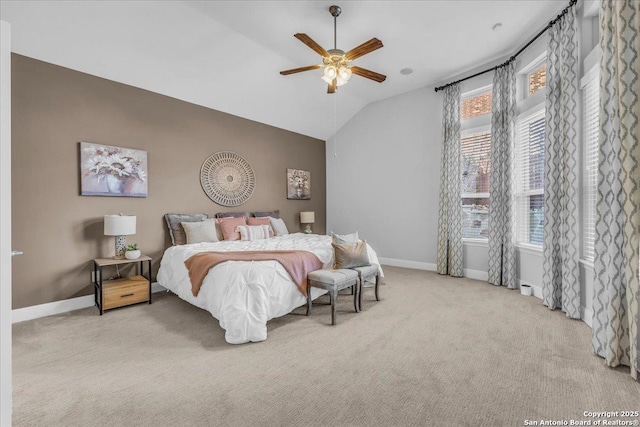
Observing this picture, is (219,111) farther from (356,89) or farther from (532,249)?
(532,249)

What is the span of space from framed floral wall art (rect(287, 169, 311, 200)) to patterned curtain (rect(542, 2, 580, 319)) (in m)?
4.30

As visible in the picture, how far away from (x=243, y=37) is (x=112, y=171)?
245 centimetres

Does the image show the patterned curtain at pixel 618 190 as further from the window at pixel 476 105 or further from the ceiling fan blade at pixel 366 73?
the window at pixel 476 105

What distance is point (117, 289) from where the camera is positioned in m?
3.50

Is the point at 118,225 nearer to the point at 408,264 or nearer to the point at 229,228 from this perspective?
the point at 229,228

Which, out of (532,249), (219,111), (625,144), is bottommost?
(532,249)

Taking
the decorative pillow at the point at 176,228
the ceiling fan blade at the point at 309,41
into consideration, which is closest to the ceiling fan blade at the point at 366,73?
the ceiling fan blade at the point at 309,41

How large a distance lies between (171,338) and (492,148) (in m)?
4.89

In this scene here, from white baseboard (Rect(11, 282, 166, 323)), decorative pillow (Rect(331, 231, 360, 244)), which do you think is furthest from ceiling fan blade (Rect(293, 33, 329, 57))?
white baseboard (Rect(11, 282, 166, 323))

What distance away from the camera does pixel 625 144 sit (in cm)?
210

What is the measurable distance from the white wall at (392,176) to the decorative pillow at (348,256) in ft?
8.30

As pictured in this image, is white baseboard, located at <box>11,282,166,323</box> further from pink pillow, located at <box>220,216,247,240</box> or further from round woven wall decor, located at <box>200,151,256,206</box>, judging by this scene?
round woven wall decor, located at <box>200,151,256,206</box>

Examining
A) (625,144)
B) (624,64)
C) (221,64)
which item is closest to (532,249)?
(625,144)

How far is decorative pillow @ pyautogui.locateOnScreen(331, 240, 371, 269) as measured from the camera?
3.50 m
